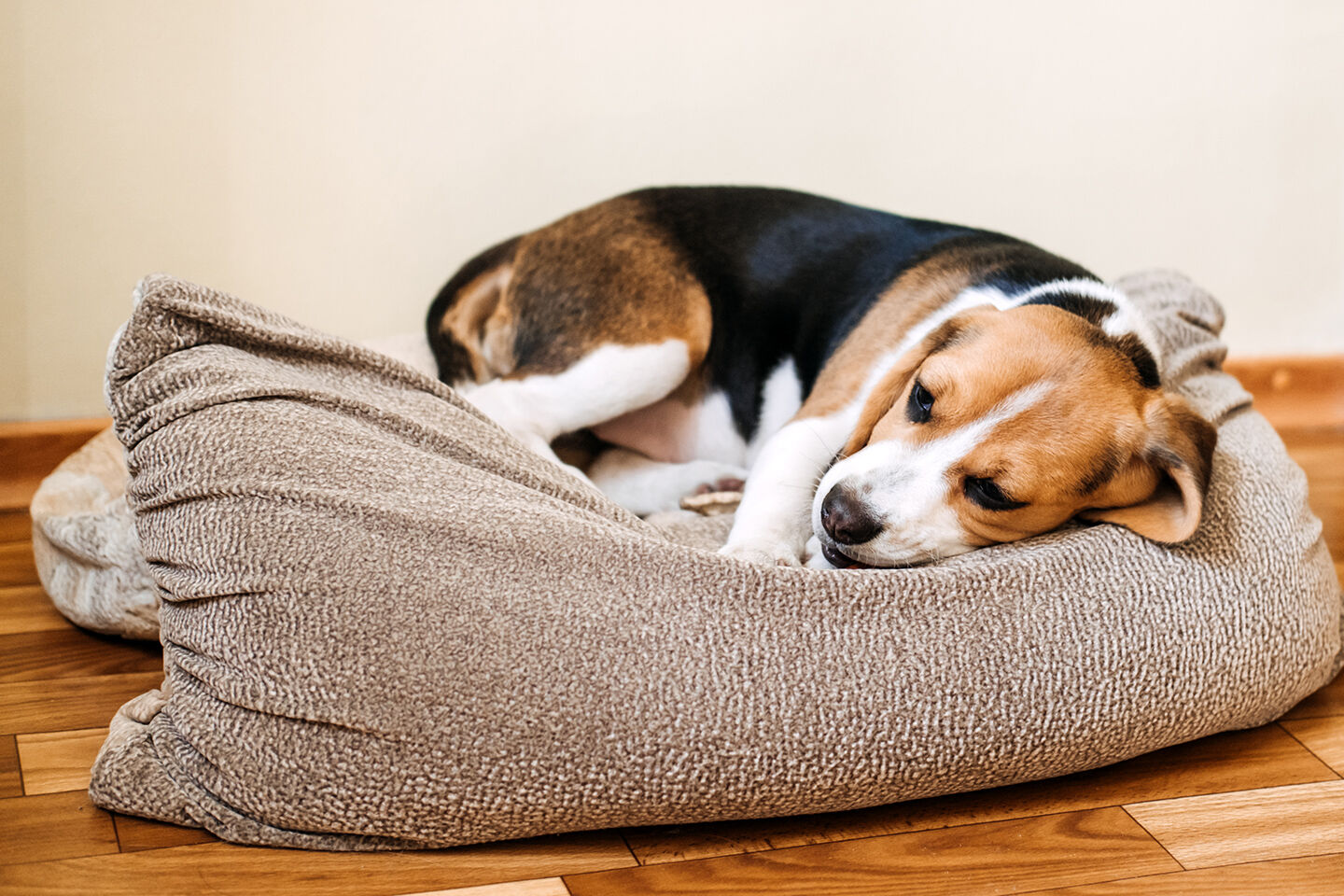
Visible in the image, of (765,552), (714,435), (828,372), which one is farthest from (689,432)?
(765,552)

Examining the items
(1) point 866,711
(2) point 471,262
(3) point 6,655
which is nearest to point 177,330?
(3) point 6,655

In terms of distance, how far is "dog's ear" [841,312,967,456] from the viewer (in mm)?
2186

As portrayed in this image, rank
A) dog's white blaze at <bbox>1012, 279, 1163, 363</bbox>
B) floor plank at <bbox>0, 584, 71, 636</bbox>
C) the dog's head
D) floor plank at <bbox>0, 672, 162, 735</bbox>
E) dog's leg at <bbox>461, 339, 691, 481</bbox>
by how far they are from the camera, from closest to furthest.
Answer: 1. the dog's head
2. floor plank at <bbox>0, 672, 162, 735</bbox>
3. dog's white blaze at <bbox>1012, 279, 1163, 363</bbox>
4. floor plank at <bbox>0, 584, 71, 636</bbox>
5. dog's leg at <bbox>461, 339, 691, 481</bbox>

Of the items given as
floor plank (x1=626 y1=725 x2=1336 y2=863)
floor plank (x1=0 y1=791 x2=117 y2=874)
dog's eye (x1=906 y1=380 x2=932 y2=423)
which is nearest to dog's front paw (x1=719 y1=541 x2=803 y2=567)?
dog's eye (x1=906 y1=380 x2=932 y2=423)

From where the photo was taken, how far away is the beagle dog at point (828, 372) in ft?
6.53

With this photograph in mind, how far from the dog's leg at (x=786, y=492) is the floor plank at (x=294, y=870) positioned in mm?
665

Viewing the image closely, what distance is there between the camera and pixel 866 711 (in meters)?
1.76

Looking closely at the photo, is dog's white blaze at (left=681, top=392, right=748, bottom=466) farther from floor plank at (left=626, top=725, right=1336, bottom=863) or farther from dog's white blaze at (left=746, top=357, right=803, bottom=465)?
floor plank at (left=626, top=725, right=1336, bottom=863)

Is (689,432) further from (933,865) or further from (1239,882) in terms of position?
(1239,882)

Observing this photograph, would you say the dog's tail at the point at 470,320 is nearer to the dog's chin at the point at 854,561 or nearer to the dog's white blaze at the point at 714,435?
the dog's white blaze at the point at 714,435

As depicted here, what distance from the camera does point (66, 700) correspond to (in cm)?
218

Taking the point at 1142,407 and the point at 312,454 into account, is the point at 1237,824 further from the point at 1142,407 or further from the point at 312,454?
the point at 312,454

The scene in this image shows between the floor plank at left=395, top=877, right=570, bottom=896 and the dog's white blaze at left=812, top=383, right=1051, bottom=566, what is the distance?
29.8 inches

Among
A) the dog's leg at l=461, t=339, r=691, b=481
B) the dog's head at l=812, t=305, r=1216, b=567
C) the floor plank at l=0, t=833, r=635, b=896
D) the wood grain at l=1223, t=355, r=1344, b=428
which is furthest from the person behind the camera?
the wood grain at l=1223, t=355, r=1344, b=428
